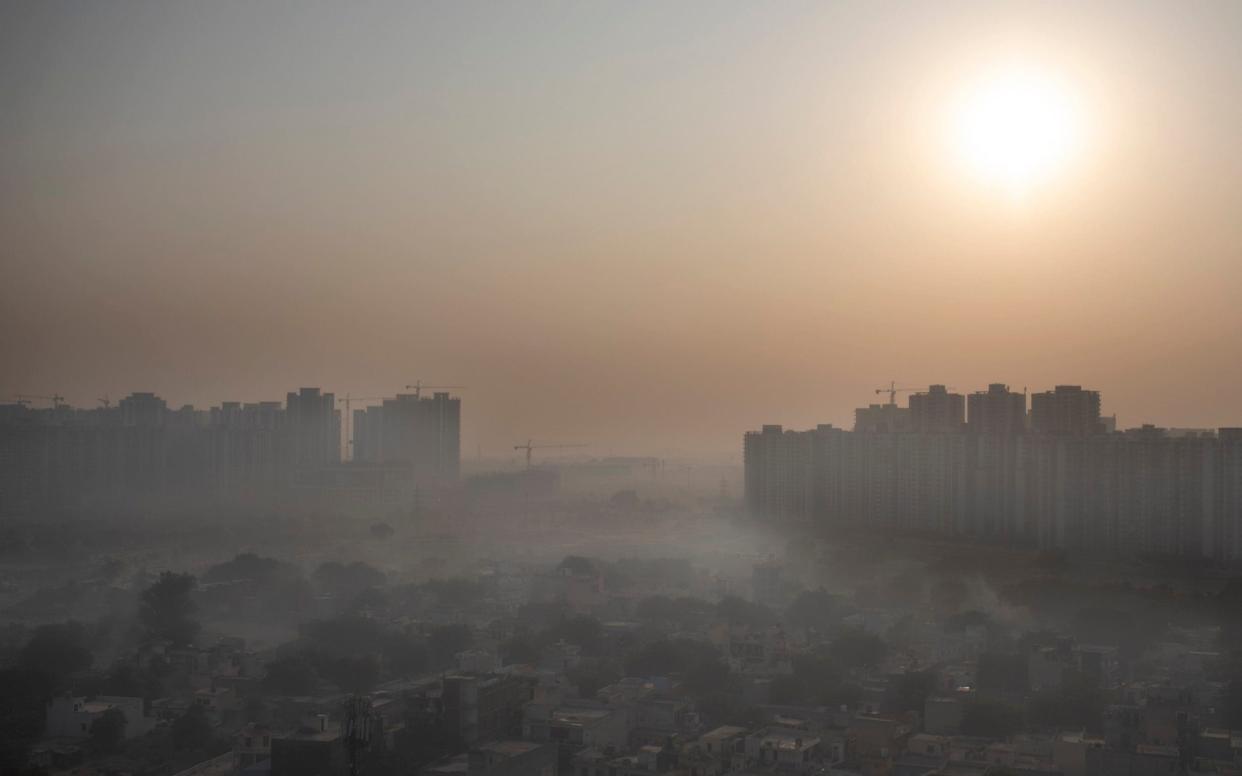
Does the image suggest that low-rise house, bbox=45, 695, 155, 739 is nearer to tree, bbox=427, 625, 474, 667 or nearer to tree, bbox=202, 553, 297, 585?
tree, bbox=427, 625, 474, 667

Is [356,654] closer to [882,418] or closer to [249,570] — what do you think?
[249,570]

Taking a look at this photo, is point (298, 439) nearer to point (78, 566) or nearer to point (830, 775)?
point (78, 566)

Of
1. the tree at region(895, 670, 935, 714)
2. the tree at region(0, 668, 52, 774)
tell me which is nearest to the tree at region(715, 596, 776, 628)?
the tree at region(895, 670, 935, 714)

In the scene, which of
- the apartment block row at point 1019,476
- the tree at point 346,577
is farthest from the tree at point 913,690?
the tree at point 346,577

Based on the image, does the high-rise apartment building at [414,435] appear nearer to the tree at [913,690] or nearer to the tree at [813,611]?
the tree at [813,611]

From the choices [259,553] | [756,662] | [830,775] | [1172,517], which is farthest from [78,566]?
[1172,517]

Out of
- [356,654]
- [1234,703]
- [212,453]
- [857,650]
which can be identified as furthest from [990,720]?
[212,453]
